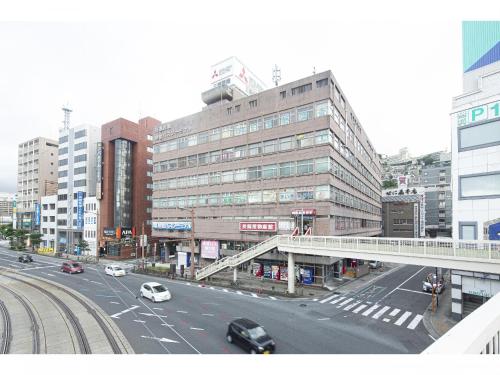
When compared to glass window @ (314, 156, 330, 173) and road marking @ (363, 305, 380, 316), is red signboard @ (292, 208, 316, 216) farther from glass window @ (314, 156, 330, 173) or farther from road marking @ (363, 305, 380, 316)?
road marking @ (363, 305, 380, 316)

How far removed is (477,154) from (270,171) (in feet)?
74.5

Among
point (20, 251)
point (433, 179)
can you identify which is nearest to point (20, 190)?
point (20, 251)

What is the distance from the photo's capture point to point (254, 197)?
39656mm

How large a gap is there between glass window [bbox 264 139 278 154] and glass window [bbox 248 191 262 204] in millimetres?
6117

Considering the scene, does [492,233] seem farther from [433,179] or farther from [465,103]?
[433,179]

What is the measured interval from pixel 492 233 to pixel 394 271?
92.7 ft

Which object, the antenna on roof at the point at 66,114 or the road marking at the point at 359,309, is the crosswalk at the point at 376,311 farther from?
the antenna on roof at the point at 66,114

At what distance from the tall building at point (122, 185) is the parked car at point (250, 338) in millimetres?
47108

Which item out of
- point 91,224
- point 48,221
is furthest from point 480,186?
point 48,221

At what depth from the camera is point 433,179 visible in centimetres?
10844

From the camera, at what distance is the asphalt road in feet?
53.8

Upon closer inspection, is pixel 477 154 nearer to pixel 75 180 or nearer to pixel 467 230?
pixel 467 230

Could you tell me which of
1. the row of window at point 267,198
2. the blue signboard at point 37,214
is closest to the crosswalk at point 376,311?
the row of window at point 267,198

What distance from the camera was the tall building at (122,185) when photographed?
191ft
